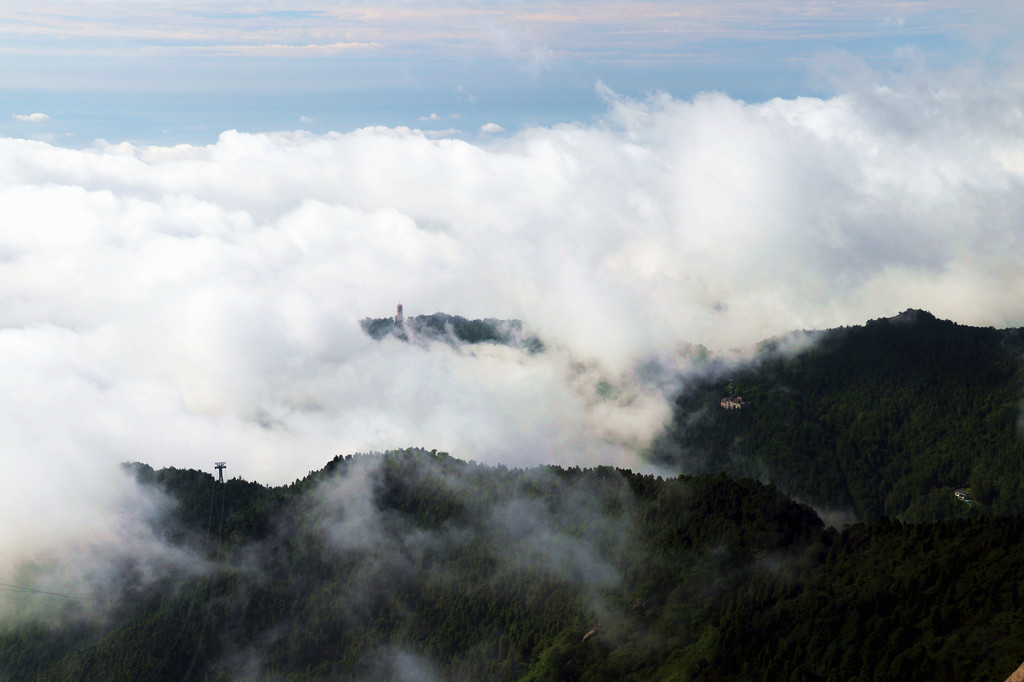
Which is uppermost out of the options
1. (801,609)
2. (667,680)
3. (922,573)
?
(922,573)

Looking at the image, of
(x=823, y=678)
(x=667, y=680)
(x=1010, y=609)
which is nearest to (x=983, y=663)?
(x=1010, y=609)

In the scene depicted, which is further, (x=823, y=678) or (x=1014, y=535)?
(x=1014, y=535)

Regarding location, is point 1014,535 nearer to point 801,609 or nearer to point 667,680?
point 801,609

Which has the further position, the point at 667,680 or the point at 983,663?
the point at 667,680

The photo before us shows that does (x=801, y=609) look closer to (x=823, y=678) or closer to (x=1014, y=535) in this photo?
(x=823, y=678)

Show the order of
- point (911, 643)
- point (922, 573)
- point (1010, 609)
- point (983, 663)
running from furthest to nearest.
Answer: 1. point (922, 573)
2. point (911, 643)
3. point (1010, 609)
4. point (983, 663)

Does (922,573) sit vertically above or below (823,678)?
above

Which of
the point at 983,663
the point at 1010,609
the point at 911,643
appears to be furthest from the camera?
the point at 911,643

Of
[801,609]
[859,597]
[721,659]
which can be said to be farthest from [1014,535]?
[721,659]

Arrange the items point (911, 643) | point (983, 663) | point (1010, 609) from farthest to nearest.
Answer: point (911, 643) < point (1010, 609) < point (983, 663)

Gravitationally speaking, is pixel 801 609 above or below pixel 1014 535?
below
